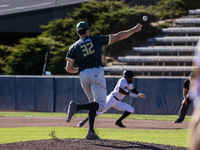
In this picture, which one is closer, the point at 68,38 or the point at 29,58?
the point at 29,58

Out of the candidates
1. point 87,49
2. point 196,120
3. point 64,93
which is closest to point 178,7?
point 64,93

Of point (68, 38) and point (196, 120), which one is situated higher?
point (68, 38)

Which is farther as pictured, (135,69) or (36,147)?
(135,69)

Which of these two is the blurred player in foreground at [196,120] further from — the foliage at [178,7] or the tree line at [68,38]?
the foliage at [178,7]

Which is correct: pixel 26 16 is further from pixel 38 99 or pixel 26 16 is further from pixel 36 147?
pixel 36 147

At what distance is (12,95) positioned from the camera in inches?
606

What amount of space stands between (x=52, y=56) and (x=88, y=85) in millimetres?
15875

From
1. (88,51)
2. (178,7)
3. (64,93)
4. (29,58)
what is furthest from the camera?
(178,7)

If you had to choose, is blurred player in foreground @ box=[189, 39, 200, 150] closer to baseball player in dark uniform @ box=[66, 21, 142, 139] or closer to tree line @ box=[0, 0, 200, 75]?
baseball player in dark uniform @ box=[66, 21, 142, 139]

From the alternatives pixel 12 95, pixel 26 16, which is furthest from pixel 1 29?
pixel 12 95

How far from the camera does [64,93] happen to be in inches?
594

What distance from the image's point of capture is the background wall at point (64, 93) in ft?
46.9

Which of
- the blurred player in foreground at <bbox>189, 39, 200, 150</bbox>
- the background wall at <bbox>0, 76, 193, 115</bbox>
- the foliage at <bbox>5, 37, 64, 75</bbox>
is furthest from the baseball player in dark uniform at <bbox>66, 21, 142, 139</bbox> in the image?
the foliage at <bbox>5, 37, 64, 75</bbox>

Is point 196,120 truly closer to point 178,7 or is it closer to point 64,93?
point 64,93
